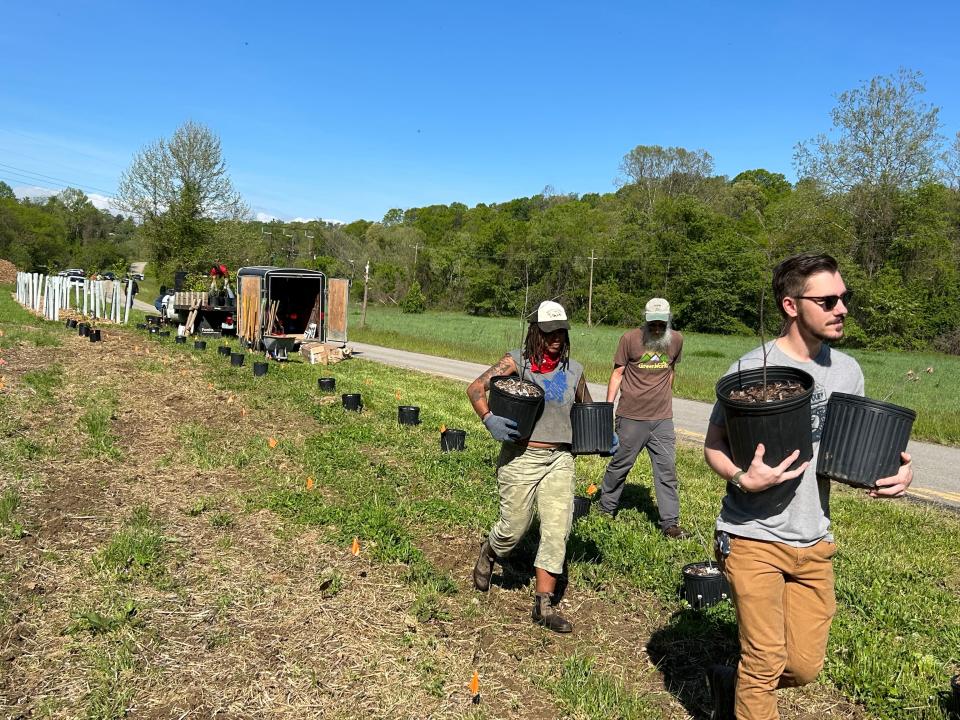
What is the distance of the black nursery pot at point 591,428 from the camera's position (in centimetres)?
408

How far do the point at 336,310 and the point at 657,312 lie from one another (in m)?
13.5

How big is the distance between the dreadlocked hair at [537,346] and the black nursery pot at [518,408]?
0.89ft

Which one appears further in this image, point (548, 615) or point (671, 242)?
point (671, 242)

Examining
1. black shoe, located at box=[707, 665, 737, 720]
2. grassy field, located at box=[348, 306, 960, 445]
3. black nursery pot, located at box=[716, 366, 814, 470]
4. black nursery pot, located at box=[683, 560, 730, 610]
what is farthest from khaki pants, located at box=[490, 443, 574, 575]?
grassy field, located at box=[348, 306, 960, 445]

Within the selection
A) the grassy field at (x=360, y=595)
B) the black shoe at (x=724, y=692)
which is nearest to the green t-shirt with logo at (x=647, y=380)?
the grassy field at (x=360, y=595)

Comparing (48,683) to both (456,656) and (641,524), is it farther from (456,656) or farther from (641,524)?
(641,524)

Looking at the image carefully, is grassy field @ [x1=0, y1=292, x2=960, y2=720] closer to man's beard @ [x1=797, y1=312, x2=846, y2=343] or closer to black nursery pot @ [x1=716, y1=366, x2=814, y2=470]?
black nursery pot @ [x1=716, y1=366, x2=814, y2=470]

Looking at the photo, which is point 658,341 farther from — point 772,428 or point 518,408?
point 772,428

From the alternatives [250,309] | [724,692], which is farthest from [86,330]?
[724,692]

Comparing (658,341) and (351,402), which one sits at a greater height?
(658,341)

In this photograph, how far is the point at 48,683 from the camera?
3193 millimetres

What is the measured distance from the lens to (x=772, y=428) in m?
2.35

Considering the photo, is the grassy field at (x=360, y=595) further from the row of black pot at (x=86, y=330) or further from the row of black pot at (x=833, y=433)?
the row of black pot at (x=86, y=330)

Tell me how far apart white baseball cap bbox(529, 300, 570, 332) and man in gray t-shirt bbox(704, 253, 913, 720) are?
136cm
